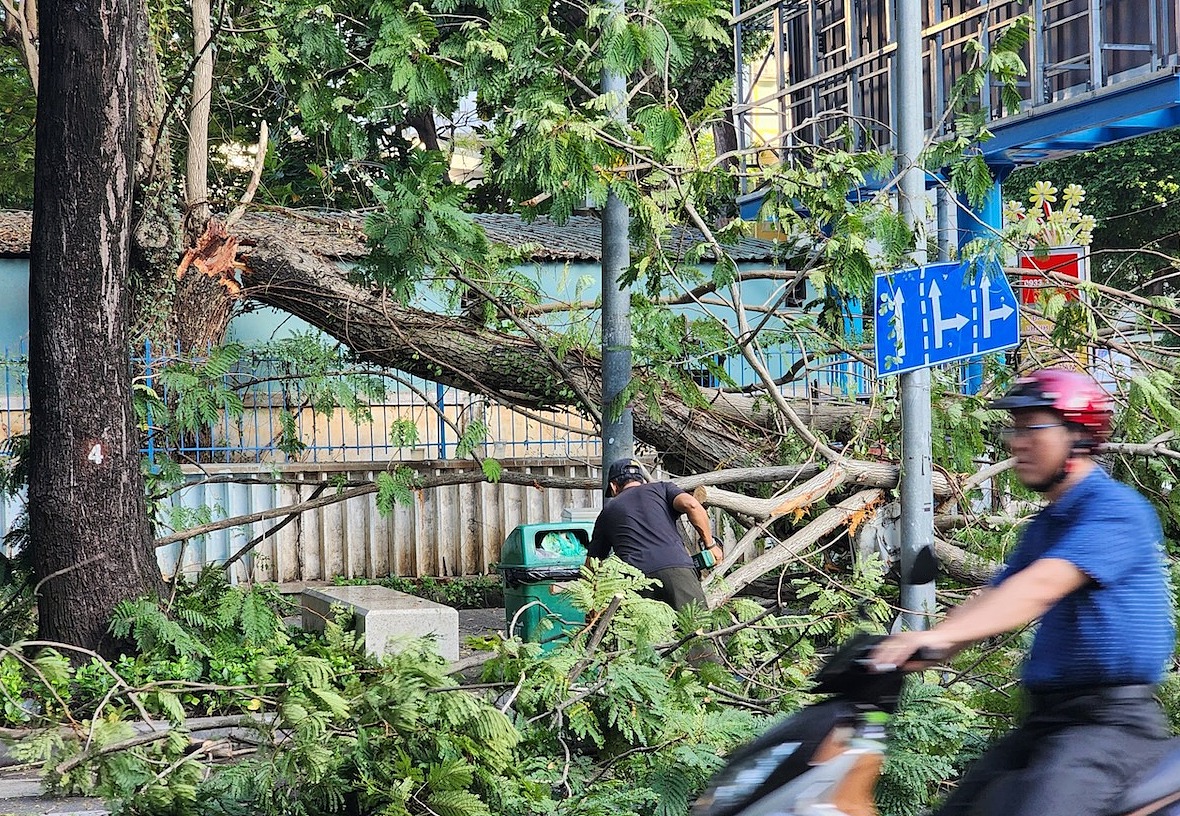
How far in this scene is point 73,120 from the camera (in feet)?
27.3

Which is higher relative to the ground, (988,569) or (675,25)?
(675,25)

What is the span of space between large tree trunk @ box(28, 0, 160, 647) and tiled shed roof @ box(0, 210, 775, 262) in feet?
6.86

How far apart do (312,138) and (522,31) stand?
140 inches

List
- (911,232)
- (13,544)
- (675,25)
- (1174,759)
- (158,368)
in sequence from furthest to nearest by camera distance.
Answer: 1. (158,368)
2. (13,544)
3. (675,25)
4. (911,232)
5. (1174,759)

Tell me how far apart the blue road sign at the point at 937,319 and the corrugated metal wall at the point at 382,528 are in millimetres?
7950

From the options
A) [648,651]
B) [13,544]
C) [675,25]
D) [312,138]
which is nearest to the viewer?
[648,651]

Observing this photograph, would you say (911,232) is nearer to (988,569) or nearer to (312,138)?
(988,569)

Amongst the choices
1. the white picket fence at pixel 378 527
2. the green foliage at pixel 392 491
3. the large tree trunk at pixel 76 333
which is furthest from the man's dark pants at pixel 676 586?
the white picket fence at pixel 378 527

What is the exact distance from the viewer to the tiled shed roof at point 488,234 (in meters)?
10.7

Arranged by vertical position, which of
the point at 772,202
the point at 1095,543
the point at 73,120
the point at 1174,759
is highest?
the point at 73,120

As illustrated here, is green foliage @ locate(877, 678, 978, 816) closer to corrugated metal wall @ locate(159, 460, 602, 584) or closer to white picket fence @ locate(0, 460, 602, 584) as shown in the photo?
white picket fence @ locate(0, 460, 602, 584)

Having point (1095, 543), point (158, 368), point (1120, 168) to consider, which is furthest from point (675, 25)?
point (1120, 168)

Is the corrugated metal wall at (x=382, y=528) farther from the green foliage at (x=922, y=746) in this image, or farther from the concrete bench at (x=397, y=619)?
the green foliage at (x=922, y=746)

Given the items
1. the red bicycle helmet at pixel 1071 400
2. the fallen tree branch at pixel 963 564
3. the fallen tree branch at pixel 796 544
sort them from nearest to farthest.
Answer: the red bicycle helmet at pixel 1071 400 < the fallen tree branch at pixel 796 544 < the fallen tree branch at pixel 963 564
